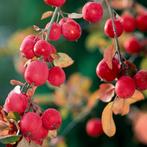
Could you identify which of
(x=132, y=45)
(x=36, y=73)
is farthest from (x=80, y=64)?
(x=36, y=73)

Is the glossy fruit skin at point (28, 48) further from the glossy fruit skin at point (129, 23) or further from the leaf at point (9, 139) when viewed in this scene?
the glossy fruit skin at point (129, 23)

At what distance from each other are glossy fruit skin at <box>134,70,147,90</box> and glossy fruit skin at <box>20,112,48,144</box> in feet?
0.66

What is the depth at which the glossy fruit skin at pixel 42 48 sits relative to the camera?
2.61 ft

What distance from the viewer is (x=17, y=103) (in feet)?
2.56

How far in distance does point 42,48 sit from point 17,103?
0.10 m

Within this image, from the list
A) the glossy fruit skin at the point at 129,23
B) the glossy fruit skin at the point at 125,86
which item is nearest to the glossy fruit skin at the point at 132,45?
the glossy fruit skin at the point at 129,23

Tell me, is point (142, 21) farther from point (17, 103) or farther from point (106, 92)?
point (17, 103)

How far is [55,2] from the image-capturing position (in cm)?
86

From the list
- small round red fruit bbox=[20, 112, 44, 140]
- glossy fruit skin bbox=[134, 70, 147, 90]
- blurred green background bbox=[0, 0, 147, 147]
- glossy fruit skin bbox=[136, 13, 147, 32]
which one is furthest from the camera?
blurred green background bbox=[0, 0, 147, 147]

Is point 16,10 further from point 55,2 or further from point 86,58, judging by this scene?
point 55,2

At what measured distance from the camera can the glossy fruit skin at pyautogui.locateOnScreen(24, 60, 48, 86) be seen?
785 millimetres

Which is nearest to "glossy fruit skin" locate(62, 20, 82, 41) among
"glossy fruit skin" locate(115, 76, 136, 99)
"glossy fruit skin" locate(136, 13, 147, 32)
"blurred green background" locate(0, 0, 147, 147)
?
"glossy fruit skin" locate(115, 76, 136, 99)

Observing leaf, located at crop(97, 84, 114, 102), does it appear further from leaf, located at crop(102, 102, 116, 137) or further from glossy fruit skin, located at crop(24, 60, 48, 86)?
glossy fruit skin, located at crop(24, 60, 48, 86)

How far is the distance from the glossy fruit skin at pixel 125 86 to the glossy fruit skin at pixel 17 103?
17 centimetres
